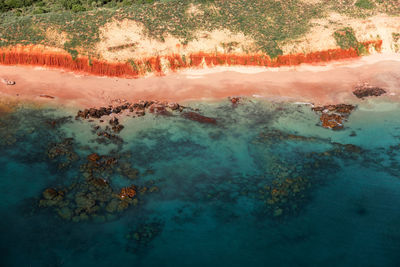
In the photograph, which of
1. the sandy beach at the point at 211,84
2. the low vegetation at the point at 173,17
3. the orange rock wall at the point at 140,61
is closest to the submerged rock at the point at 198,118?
the sandy beach at the point at 211,84

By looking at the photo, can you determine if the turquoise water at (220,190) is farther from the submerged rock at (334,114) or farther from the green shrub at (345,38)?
the green shrub at (345,38)

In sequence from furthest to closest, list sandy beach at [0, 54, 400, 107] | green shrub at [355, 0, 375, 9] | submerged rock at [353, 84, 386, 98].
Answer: green shrub at [355, 0, 375, 9], submerged rock at [353, 84, 386, 98], sandy beach at [0, 54, 400, 107]

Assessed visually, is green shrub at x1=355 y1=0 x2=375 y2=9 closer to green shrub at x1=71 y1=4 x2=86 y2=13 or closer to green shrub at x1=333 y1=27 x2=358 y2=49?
green shrub at x1=333 y1=27 x2=358 y2=49

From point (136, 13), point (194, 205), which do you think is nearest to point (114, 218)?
point (194, 205)

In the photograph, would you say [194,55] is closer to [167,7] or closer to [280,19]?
[167,7]

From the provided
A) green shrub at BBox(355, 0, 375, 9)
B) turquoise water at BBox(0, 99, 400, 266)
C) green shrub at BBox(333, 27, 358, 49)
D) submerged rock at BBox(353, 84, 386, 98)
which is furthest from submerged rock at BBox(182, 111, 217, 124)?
green shrub at BBox(355, 0, 375, 9)
